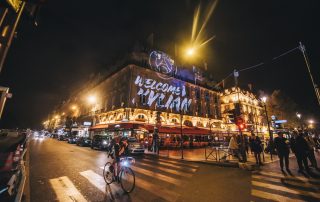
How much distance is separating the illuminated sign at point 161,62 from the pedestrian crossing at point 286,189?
87.8 ft

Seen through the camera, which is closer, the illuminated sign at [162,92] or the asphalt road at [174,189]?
the asphalt road at [174,189]

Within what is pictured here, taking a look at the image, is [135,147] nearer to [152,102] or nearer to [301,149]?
[301,149]

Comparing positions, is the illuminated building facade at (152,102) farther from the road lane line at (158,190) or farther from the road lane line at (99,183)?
the road lane line at (158,190)

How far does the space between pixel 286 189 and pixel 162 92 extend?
26.0 metres

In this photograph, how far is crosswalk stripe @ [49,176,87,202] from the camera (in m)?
4.68

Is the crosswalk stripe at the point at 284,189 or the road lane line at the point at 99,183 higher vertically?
the crosswalk stripe at the point at 284,189

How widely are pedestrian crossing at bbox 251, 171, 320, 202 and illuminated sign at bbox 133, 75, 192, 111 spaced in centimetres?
1965

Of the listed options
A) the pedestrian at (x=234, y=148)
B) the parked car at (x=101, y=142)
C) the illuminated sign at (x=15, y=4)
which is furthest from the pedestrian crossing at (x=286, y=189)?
the parked car at (x=101, y=142)

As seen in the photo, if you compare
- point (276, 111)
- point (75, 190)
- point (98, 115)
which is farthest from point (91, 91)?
point (276, 111)

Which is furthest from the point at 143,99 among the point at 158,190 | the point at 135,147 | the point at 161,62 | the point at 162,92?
the point at 158,190

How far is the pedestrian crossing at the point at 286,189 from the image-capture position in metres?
4.97

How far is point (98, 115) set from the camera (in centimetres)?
3612

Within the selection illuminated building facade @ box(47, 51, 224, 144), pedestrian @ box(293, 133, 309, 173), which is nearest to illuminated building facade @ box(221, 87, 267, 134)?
illuminated building facade @ box(47, 51, 224, 144)

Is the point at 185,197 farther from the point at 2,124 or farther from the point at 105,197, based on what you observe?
the point at 2,124
